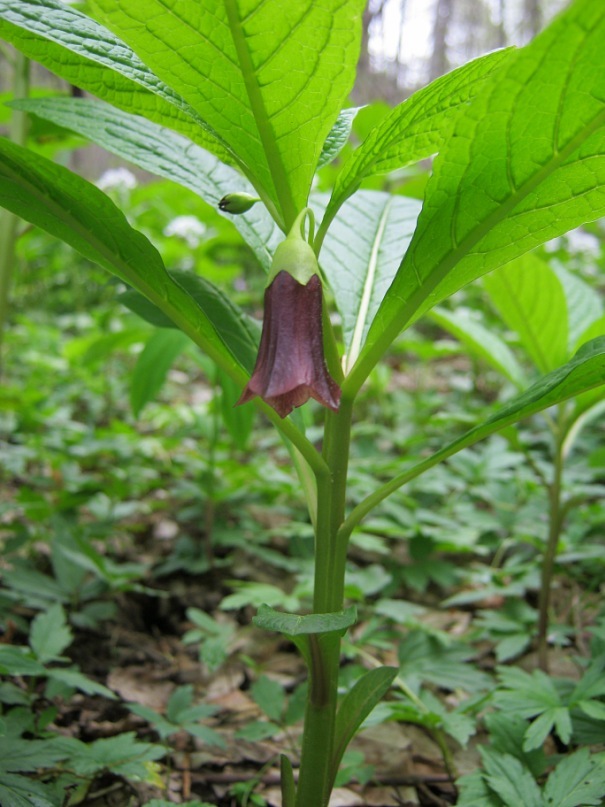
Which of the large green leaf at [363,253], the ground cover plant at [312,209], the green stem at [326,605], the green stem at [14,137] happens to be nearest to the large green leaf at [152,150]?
the ground cover plant at [312,209]

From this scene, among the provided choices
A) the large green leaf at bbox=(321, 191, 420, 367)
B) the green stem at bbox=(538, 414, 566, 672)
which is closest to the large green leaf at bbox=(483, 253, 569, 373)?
the green stem at bbox=(538, 414, 566, 672)

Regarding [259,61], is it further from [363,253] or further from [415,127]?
[363,253]

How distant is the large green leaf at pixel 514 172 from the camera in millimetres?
624

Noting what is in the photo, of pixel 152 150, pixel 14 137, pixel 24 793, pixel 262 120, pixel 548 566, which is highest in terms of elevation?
pixel 14 137

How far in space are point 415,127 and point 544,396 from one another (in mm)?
355

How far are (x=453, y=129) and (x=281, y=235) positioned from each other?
1.42 ft

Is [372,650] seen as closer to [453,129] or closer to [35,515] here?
[35,515]

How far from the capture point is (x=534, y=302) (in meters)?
1.38

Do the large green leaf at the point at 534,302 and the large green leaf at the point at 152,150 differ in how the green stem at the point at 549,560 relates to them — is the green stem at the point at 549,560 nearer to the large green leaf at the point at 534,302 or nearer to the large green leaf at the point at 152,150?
the large green leaf at the point at 534,302

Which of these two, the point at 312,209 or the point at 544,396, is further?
the point at 312,209

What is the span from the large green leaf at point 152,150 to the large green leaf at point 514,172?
0.28 m

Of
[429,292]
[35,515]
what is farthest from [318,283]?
[35,515]

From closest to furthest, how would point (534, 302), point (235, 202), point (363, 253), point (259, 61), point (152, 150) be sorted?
point (259, 61) → point (235, 202) → point (152, 150) → point (363, 253) → point (534, 302)

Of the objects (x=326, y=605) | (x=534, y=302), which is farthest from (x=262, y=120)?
(x=534, y=302)
